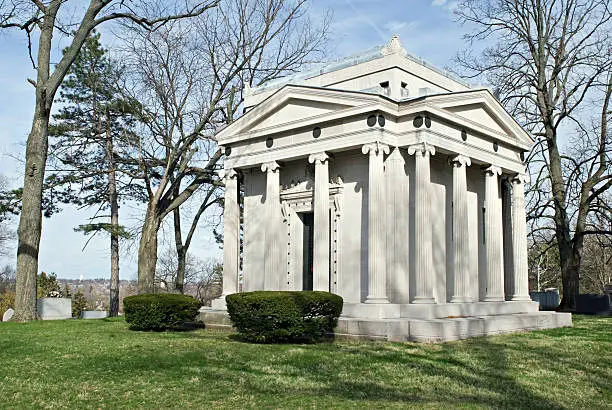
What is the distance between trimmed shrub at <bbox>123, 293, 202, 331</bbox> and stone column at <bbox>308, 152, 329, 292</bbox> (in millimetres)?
3481

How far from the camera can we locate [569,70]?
27109mm

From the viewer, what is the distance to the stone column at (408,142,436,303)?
16531 millimetres

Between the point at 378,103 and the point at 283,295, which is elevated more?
the point at 378,103

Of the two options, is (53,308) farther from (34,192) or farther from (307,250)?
(307,250)

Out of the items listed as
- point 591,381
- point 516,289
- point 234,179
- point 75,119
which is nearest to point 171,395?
point 591,381

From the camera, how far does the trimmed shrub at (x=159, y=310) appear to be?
16391mm

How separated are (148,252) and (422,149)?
568 inches

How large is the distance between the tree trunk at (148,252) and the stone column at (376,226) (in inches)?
502

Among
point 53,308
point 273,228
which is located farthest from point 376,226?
point 53,308

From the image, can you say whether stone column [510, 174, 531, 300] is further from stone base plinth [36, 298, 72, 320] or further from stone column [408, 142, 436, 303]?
stone base plinth [36, 298, 72, 320]

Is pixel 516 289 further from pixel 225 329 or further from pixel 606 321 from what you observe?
pixel 225 329

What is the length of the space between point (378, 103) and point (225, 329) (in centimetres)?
757

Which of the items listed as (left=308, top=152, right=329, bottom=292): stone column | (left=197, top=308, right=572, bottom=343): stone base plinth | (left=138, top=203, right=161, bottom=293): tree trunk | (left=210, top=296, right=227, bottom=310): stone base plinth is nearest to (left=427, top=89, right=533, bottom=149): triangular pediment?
(left=308, top=152, right=329, bottom=292): stone column

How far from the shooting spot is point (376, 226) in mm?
16703
